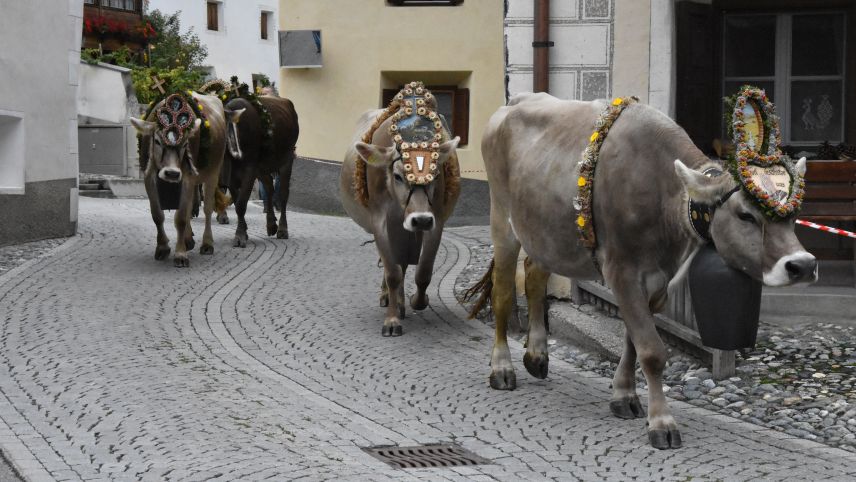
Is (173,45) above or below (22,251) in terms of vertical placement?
above

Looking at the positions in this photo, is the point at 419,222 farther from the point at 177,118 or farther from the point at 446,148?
the point at 177,118

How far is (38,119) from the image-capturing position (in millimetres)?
16672

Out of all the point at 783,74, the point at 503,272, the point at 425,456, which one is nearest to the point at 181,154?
the point at 783,74

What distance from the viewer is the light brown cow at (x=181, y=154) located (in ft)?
47.3

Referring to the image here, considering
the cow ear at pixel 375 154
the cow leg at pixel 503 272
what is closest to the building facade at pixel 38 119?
the cow ear at pixel 375 154

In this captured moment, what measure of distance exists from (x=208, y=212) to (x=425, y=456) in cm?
917

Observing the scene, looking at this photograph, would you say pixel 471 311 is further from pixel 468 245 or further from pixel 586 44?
pixel 468 245

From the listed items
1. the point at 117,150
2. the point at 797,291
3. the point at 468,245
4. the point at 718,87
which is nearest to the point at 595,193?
the point at 797,291

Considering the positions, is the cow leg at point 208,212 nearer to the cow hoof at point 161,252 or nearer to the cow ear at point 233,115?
the cow hoof at point 161,252

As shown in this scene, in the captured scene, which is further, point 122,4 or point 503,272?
point 122,4

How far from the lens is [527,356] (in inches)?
362

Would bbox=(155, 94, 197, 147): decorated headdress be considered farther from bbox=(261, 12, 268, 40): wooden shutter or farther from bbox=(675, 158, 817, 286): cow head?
bbox=(261, 12, 268, 40): wooden shutter

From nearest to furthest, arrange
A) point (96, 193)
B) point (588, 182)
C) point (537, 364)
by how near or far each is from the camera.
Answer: point (588, 182), point (537, 364), point (96, 193)

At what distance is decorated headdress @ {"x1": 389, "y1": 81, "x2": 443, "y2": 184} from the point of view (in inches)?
415
